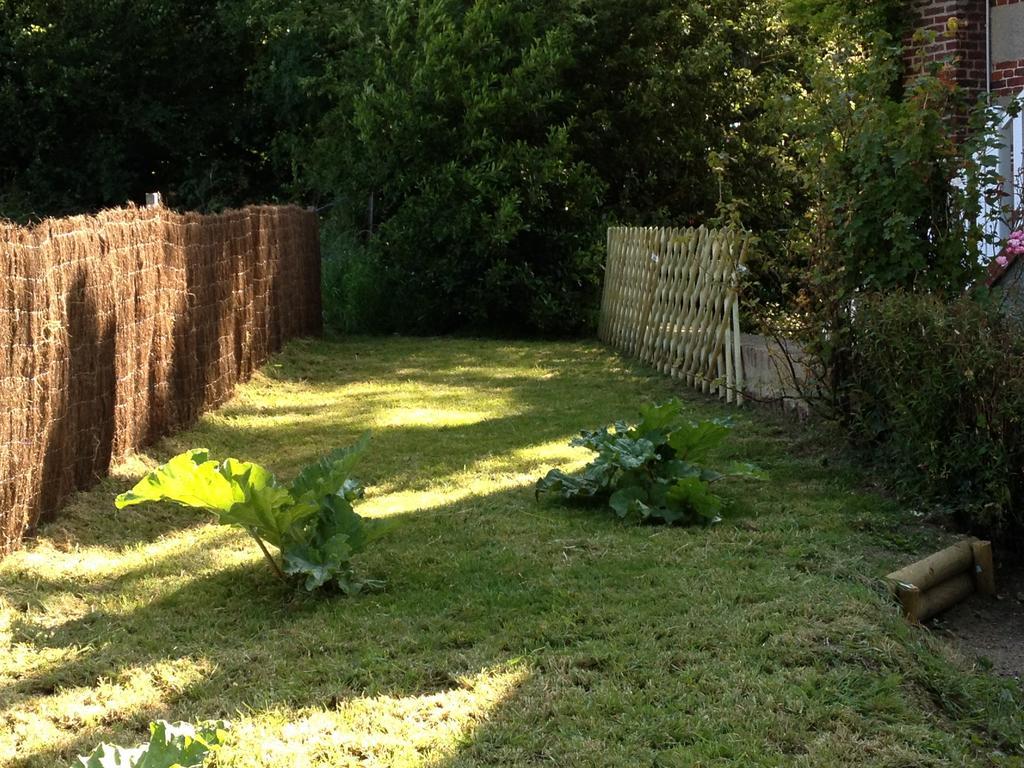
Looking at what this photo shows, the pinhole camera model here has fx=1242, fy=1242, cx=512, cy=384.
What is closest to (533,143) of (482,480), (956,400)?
(482,480)

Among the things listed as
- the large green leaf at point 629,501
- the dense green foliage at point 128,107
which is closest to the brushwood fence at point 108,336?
the large green leaf at point 629,501

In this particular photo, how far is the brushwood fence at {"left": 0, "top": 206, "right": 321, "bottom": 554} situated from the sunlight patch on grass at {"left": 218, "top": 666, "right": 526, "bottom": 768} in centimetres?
234

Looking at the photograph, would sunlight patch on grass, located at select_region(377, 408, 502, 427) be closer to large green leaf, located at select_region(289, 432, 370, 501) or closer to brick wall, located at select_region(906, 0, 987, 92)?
large green leaf, located at select_region(289, 432, 370, 501)

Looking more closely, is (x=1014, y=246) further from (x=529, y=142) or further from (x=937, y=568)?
(x=529, y=142)

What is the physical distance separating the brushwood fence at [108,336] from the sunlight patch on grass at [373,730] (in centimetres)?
234

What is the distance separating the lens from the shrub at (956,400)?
18.6ft

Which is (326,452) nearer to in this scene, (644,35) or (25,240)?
(25,240)

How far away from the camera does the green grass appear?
3713mm

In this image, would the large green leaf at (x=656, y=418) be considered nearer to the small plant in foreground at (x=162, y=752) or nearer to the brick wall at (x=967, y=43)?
the small plant in foreground at (x=162, y=752)

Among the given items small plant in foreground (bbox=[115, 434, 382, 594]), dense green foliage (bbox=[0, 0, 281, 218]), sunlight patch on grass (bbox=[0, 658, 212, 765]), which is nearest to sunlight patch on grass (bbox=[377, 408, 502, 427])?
small plant in foreground (bbox=[115, 434, 382, 594])

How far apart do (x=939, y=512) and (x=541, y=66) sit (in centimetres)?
998

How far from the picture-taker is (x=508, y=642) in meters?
4.47

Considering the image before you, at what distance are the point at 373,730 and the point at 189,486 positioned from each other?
1485mm

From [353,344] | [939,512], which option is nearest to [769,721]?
[939,512]
